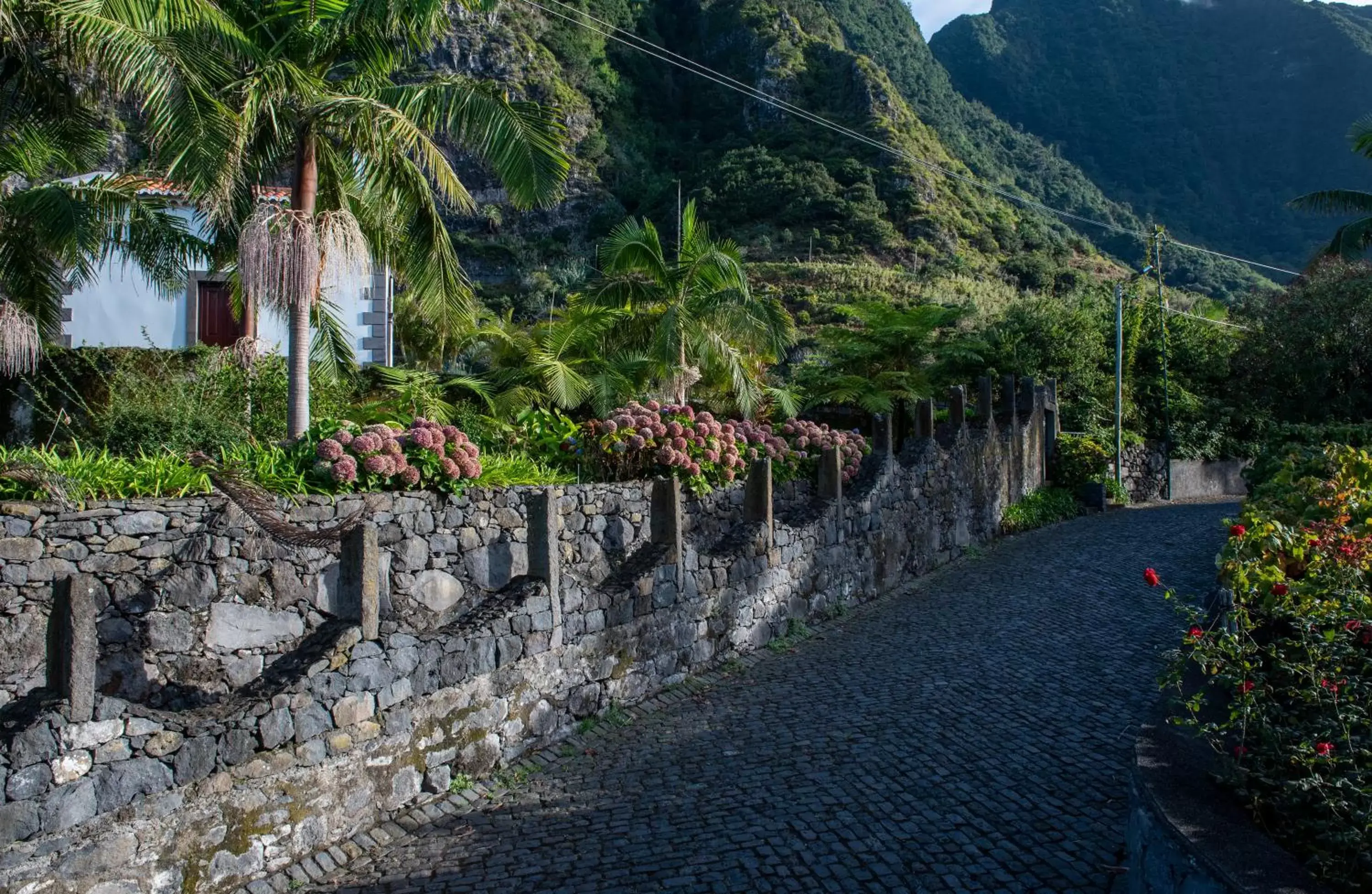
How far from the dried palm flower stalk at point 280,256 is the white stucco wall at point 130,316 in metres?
7.18

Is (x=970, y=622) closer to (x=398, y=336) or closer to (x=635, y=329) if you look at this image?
(x=635, y=329)

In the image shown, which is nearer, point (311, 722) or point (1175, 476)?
point (311, 722)

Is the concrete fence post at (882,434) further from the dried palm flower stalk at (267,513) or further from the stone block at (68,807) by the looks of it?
A: the stone block at (68,807)

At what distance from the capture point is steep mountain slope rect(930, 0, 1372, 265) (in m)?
72.8

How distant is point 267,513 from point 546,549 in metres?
2.33

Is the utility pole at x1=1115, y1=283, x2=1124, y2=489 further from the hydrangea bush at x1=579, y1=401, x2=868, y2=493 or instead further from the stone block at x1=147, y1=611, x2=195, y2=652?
the stone block at x1=147, y1=611, x2=195, y2=652

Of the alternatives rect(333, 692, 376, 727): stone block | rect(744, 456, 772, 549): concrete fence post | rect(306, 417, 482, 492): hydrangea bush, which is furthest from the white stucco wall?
rect(333, 692, 376, 727): stone block

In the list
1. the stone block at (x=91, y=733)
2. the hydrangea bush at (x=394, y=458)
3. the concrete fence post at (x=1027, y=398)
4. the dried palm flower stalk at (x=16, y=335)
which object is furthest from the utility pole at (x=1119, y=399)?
the stone block at (x=91, y=733)

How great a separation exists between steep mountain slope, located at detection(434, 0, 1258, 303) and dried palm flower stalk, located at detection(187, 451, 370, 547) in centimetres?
4032

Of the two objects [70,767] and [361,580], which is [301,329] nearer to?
[361,580]

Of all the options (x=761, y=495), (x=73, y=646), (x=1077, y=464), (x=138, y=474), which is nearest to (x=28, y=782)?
(x=73, y=646)

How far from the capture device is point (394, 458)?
28.2 ft

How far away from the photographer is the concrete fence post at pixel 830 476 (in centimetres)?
1174

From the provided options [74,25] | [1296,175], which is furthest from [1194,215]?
[74,25]
